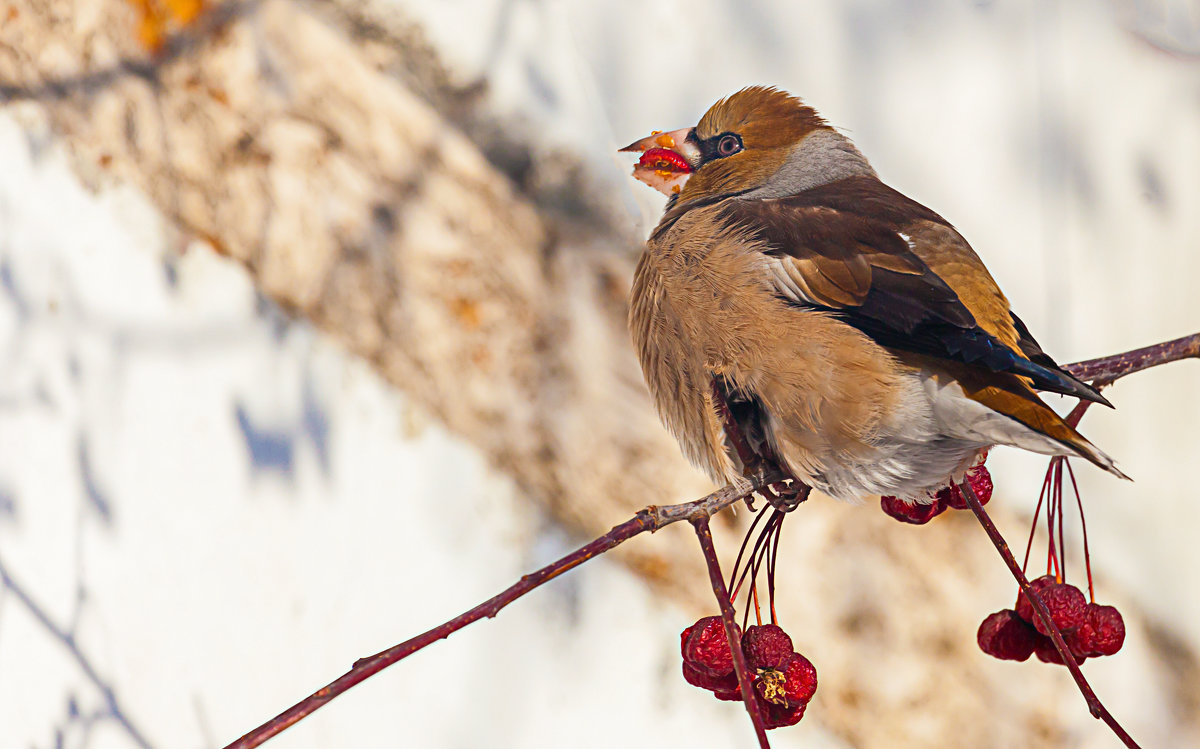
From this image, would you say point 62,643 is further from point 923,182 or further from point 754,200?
point 923,182

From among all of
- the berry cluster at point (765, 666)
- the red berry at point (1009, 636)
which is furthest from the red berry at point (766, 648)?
the red berry at point (1009, 636)

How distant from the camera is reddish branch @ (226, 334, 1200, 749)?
585mm

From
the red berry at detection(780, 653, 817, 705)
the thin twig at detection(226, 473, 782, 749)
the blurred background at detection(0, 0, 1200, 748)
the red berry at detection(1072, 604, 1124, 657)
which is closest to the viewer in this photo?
the thin twig at detection(226, 473, 782, 749)

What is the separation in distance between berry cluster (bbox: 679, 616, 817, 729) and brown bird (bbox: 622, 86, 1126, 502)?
164 mm

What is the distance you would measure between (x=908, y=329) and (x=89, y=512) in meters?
1.98

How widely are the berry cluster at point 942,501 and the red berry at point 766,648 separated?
0.34 m

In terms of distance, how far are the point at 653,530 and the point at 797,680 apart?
0.26 metres

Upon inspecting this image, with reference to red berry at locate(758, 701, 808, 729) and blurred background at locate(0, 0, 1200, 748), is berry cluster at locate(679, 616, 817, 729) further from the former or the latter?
blurred background at locate(0, 0, 1200, 748)

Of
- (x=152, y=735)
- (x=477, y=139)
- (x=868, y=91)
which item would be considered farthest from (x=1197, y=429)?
(x=152, y=735)

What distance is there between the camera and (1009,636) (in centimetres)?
100

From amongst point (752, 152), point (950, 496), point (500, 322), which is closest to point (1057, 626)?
point (950, 496)

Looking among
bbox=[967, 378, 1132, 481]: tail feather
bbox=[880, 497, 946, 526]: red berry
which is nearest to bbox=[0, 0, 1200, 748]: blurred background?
bbox=[880, 497, 946, 526]: red berry

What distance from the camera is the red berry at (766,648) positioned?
0.85 metres

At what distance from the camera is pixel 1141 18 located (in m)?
1.79
